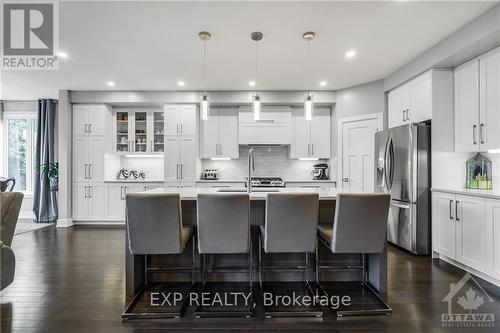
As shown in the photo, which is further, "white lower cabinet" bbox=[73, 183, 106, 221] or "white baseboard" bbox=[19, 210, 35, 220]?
"white baseboard" bbox=[19, 210, 35, 220]

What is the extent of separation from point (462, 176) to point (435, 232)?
84 centimetres

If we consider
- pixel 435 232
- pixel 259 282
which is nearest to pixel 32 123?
pixel 259 282

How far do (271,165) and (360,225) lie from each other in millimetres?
3702

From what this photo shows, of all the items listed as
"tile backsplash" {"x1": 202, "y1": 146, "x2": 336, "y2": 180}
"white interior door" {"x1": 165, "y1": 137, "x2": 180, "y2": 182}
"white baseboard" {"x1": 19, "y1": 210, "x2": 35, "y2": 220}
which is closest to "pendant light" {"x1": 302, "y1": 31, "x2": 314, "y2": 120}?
"tile backsplash" {"x1": 202, "y1": 146, "x2": 336, "y2": 180}

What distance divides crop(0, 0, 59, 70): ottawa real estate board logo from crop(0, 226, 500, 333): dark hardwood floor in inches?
108

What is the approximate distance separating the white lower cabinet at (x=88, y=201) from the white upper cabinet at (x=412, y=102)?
18.7ft

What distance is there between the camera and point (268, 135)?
5492 mm

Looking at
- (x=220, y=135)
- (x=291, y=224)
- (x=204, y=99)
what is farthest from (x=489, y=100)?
(x=220, y=135)

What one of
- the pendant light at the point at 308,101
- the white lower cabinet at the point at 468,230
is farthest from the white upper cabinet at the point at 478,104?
the pendant light at the point at 308,101

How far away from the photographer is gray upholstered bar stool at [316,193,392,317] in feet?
7.15

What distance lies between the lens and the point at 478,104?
3.10m

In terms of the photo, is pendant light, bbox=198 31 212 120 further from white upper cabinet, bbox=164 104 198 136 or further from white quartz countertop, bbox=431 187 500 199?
white quartz countertop, bbox=431 187 500 199

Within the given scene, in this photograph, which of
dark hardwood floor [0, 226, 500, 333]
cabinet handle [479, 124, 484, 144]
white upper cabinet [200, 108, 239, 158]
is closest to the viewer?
dark hardwood floor [0, 226, 500, 333]

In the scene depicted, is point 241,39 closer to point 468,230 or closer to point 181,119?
point 181,119
